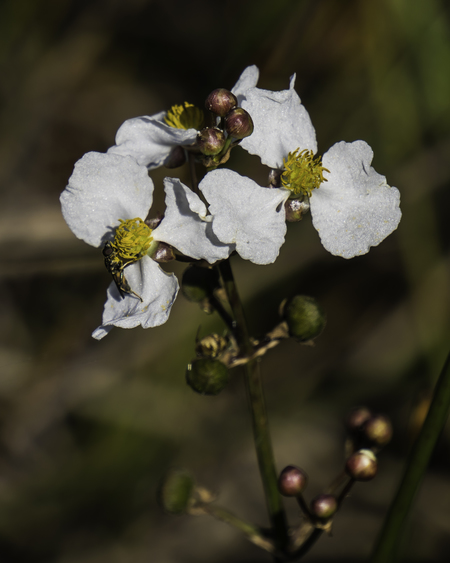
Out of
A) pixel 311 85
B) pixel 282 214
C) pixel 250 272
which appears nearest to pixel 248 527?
pixel 282 214

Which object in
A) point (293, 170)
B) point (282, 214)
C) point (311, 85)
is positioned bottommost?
point (282, 214)

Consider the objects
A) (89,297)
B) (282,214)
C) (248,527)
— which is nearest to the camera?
(282,214)

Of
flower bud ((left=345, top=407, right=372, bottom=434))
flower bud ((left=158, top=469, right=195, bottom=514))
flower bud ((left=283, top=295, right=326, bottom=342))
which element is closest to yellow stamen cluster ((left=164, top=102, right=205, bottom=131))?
flower bud ((left=283, top=295, right=326, bottom=342))

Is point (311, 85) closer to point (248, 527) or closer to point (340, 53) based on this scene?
point (340, 53)

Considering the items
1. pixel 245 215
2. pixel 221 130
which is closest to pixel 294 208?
pixel 245 215

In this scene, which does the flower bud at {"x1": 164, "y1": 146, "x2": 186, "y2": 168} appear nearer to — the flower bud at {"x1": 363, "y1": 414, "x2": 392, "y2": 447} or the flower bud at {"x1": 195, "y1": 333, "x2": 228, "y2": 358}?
the flower bud at {"x1": 195, "y1": 333, "x2": 228, "y2": 358}

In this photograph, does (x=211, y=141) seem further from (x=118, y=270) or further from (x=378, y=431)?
(x=378, y=431)
